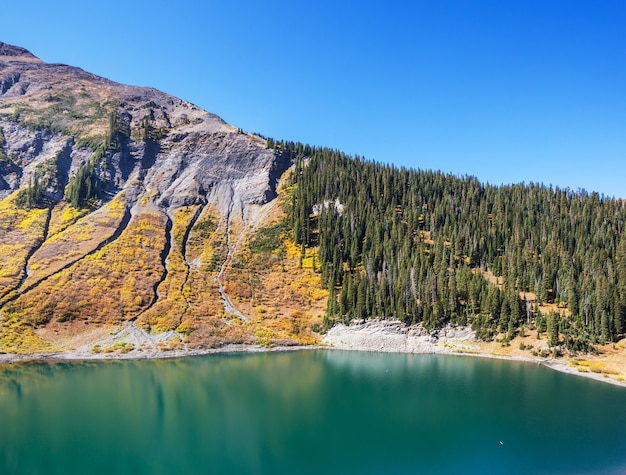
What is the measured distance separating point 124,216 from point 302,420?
313ft

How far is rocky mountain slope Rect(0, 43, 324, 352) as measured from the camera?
80.1 m

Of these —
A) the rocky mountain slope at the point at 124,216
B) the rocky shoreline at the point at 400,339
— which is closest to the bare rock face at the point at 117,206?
the rocky mountain slope at the point at 124,216

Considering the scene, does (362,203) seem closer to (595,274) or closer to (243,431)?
(595,274)

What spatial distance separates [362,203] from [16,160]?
111m

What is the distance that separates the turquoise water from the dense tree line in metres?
20.9

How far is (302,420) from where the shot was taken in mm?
41344

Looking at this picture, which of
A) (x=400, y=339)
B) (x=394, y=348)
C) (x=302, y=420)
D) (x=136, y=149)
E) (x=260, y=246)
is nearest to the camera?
(x=302, y=420)

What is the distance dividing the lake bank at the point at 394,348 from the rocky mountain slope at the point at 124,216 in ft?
9.20

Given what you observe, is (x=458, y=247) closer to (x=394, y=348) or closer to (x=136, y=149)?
(x=394, y=348)

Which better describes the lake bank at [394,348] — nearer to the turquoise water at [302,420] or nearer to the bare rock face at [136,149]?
the turquoise water at [302,420]

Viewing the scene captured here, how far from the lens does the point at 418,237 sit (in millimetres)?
118062

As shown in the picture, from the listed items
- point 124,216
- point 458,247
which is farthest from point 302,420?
point 124,216

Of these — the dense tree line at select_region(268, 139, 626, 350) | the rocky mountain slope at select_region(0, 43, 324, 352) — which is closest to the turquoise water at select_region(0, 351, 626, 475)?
the rocky mountain slope at select_region(0, 43, 324, 352)

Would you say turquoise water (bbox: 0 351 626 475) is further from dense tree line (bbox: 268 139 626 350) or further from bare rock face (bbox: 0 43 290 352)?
dense tree line (bbox: 268 139 626 350)
